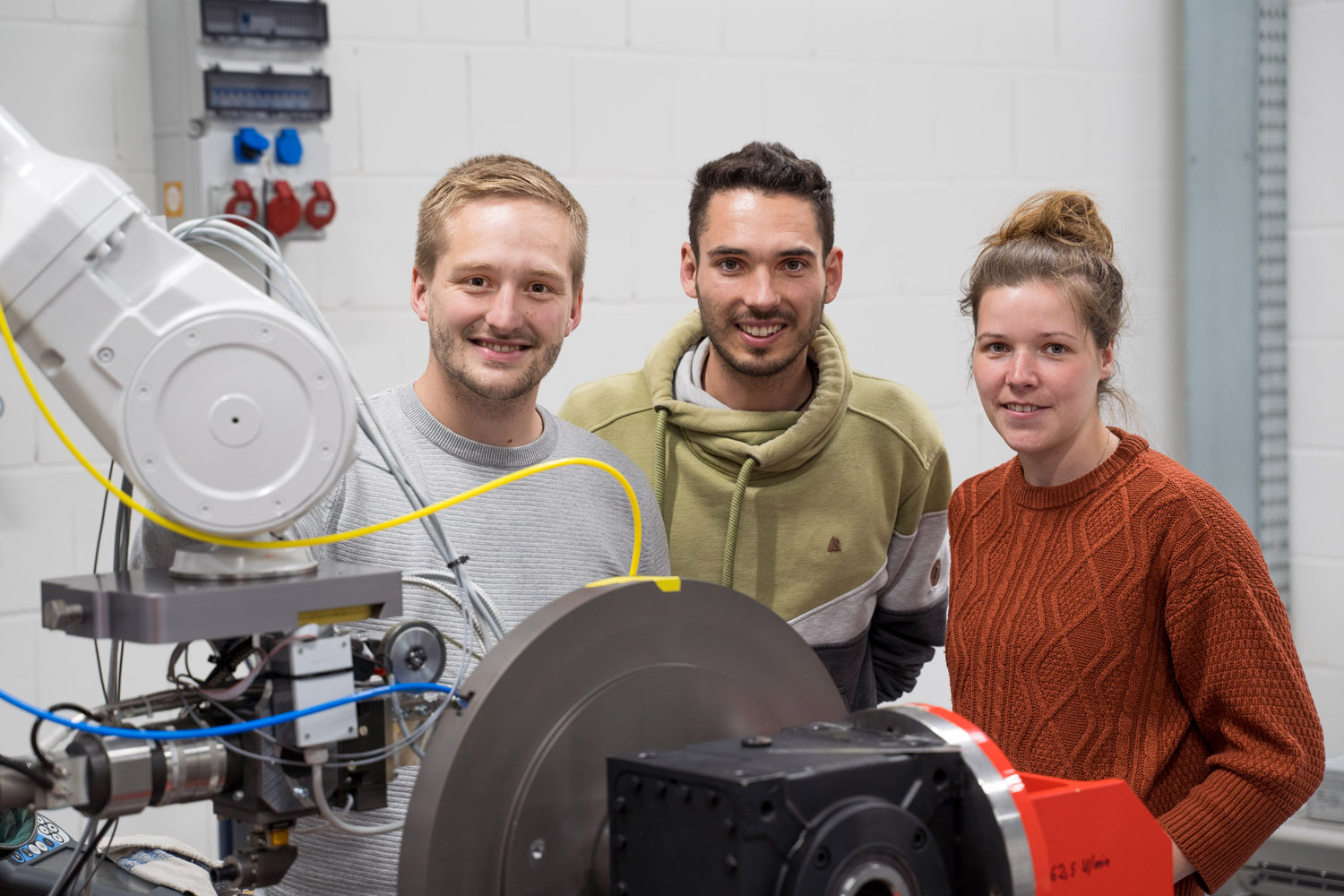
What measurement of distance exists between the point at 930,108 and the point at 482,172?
5.82 feet

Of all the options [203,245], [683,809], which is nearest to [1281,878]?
[683,809]

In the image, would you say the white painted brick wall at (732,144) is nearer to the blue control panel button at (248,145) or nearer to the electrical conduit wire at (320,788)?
the blue control panel button at (248,145)

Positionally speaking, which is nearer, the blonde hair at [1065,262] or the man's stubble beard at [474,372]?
the man's stubble beard at [474,372]

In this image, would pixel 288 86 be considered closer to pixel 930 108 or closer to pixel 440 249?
pixel 440 249

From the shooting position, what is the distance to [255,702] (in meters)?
0.94

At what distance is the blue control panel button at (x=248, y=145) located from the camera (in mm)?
2217

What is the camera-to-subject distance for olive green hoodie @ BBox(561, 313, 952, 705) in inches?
73.2

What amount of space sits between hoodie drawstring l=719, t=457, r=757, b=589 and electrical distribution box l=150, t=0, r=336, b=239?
960 millimetres

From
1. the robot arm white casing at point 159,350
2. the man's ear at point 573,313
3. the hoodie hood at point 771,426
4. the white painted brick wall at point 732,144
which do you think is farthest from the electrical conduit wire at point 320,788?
the white painted brick wall at point 732,144

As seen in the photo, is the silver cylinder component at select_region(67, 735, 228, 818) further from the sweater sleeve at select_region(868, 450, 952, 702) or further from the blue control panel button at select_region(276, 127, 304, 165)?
the blue control panel button at select_region(276, 127, 304, 165)

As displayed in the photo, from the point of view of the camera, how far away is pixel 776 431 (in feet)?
6.16

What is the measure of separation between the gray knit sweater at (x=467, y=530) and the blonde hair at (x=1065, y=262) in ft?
1.66

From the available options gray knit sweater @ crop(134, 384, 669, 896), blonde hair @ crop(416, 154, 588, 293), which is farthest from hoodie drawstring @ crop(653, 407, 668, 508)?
blonde hair @ crop(416, 154, 588, 293)

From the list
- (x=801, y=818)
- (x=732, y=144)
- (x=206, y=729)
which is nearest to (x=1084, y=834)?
(x=801, y=818)
